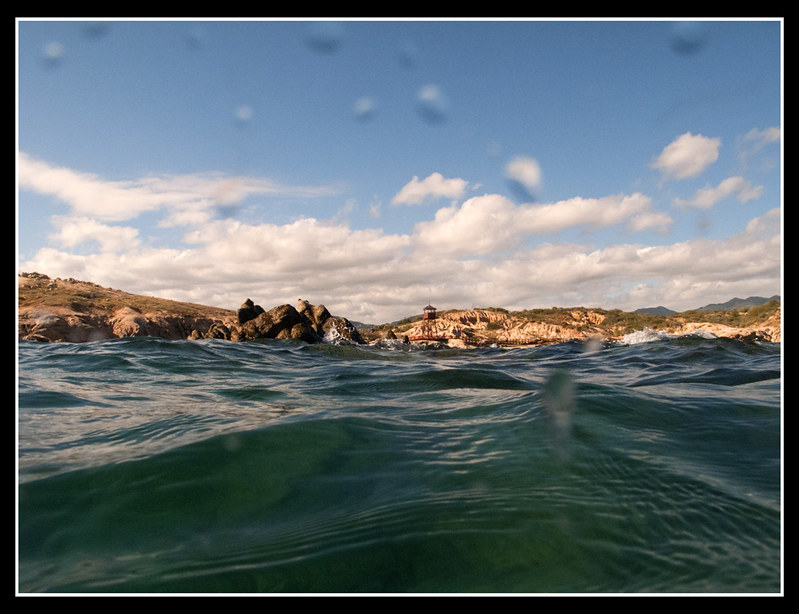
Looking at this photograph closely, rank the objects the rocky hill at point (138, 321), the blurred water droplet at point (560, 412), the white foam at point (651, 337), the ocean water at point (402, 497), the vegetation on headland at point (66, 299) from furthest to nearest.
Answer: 1. the vegetation on headland at point (66, 299)
2. the rocky hill at point (138, 321)
3. the white foam at point (651, 337)
4. the blurred water droplet at point (560, 412)
5. the ocean water at point (402, 497)

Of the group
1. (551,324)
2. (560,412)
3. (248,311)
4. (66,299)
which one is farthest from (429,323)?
(560,412)

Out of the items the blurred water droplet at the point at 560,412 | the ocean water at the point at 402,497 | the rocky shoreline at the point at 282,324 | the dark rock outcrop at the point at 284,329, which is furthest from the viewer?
the rocky shoreline at the point at 282,324

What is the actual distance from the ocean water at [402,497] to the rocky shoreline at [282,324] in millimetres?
12671

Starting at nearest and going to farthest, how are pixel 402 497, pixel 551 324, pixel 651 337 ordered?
pixel 402 497 → pixel 651 337 → pixel 551 324

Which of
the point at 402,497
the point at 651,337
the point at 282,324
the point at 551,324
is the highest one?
the point at 282,324

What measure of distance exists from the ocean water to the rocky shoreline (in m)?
12.7

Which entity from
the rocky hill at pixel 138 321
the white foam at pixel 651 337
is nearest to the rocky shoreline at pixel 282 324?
the rocky hill at pixel 138 321

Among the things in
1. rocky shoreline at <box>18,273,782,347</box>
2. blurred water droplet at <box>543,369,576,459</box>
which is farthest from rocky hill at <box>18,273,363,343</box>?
blurred water droplet at <box>543,369,576,459</box>

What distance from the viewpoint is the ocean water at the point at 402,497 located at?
1896 mm

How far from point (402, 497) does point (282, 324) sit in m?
25.8

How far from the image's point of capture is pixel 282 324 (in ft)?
89.4

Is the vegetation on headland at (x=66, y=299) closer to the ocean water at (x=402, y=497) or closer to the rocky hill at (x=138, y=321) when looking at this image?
the rocky hill at (x=138, y=321)

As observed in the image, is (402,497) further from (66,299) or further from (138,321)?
(66,299)
